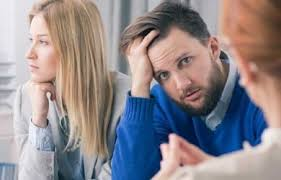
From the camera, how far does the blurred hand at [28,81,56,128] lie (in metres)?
1.66

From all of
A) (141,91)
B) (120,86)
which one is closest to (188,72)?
(141,91)

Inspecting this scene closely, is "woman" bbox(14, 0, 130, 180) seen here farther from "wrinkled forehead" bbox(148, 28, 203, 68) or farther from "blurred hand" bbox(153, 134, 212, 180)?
"blurred hand" bbox(153, 134, 212, 180)

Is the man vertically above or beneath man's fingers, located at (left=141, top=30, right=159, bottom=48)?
beneath

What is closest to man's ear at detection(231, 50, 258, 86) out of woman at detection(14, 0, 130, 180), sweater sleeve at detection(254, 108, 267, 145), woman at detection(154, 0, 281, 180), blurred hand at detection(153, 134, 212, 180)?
Answer: woman at detection(154, 0, 281, 180)

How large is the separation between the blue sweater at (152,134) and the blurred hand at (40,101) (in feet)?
1.11

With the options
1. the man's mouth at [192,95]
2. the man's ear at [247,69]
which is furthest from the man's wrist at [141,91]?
the man's ear at [247,69]

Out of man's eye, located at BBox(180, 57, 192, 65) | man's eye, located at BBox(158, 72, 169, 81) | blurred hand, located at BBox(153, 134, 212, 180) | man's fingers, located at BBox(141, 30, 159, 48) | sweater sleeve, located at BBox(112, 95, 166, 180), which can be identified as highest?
man's fingers, located at BBox(141, 30, 159, 48)

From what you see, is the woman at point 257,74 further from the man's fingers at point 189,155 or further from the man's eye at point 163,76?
the man's eye at point 163,76

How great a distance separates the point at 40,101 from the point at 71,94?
0.10 metres

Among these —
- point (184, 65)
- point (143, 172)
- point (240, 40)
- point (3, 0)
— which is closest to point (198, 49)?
point (184, 65)

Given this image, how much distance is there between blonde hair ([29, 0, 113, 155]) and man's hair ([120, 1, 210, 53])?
0.24 meters

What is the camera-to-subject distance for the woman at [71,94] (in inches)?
63.7

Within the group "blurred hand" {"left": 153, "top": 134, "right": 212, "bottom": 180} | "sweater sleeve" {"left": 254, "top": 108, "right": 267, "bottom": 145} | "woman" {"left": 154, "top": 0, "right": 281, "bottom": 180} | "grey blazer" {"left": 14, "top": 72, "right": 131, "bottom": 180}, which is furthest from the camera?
"grey blazer" {"left": 14, "top": 72, "right": 131, "bottom": 180}

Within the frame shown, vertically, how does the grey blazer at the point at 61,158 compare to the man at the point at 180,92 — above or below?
below
